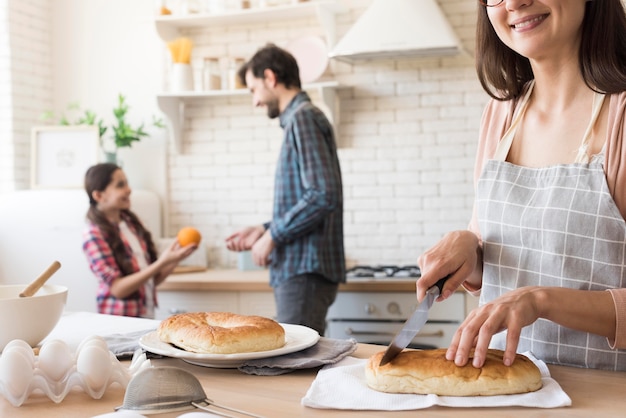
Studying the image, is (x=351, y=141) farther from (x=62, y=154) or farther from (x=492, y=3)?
(x=492, y=3)

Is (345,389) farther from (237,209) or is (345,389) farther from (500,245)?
(237,209)

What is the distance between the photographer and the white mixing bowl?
1610mm

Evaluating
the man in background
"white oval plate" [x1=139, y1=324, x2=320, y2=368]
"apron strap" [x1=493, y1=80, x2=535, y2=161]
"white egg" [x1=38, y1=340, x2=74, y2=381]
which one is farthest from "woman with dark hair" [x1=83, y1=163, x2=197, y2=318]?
"white egg" [x1=38, y1=340, x2=74, y2=381]

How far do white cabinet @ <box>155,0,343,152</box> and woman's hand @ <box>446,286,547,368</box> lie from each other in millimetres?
3121

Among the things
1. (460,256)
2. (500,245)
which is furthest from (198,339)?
(500,245)

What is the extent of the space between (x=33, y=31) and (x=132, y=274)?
2182 millimetres

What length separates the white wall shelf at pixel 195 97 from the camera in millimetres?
4406

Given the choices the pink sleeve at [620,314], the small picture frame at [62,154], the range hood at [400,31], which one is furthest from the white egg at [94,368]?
the small picture frame at [62,154]

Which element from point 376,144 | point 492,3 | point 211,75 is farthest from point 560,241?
point 211,75

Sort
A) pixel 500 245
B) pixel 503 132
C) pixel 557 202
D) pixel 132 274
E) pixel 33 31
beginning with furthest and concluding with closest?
pixel 33 31
pixel 132 274
pixel 503 132
pixel 500 245
pixel 557 202

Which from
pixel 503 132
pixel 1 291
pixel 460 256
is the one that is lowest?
pixel 1 291

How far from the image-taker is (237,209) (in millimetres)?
4879

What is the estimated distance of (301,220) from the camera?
3.46 m

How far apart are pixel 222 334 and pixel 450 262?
47 centimetres
